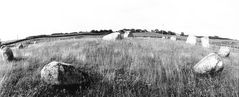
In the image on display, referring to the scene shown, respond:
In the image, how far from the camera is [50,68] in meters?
4.94

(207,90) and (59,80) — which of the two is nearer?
(59,80)

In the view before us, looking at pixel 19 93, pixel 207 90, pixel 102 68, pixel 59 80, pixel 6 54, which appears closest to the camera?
pixel 19 93

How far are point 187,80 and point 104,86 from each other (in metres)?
2.74

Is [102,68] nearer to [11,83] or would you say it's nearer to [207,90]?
[11,83]

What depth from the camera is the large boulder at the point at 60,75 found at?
188 inches

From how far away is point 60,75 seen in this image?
4785 mm

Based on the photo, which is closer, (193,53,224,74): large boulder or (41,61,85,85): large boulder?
(41,61,85,85): large boulder

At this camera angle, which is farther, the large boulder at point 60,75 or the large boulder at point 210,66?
the large boulder at point 210,66

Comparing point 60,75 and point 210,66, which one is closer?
point 60,75

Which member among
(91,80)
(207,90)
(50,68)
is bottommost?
(207,90)

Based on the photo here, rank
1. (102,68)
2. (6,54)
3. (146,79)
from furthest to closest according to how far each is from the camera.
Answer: (6,54)
(102,68)
(146,79)

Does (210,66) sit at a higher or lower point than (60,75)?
lower

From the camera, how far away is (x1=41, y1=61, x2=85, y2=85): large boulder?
4.78 meters

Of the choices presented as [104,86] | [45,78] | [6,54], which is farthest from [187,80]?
[6,54]
